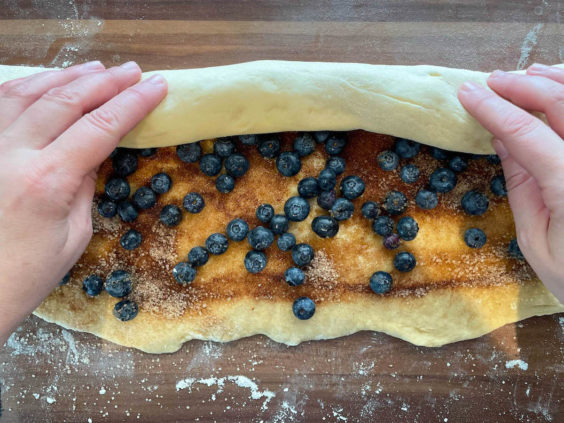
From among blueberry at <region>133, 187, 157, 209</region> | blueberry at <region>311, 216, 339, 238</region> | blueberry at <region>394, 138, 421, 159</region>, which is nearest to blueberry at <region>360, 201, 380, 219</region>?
blueberry at <region>311, 216, 339, 238</region>

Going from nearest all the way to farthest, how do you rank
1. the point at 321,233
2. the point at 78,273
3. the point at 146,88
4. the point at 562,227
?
1. the point at 562,227
2. the point at 146,88
3. the point at 321,233
4. the point at 78,273

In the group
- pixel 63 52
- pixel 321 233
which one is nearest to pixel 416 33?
pixel 321 233

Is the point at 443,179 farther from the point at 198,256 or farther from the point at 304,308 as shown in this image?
the point at 198,256

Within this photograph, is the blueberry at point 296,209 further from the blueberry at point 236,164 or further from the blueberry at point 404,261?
the blueberry at point 404,261

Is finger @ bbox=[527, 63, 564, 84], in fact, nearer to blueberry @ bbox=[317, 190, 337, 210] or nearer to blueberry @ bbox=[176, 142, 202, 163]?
blueberry @ bbox=[317, 190, 337, 210]

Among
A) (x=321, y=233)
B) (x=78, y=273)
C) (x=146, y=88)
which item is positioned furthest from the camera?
(x=78, y=273)

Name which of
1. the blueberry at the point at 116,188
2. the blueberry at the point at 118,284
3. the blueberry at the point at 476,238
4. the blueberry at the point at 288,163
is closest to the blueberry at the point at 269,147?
the blueberry at the point at 288,163

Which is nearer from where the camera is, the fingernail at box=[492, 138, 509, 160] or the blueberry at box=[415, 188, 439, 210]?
the fingernail at box=[492, 138, 509, 160]

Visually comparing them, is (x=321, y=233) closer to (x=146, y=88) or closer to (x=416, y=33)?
(x=146, y=88)
